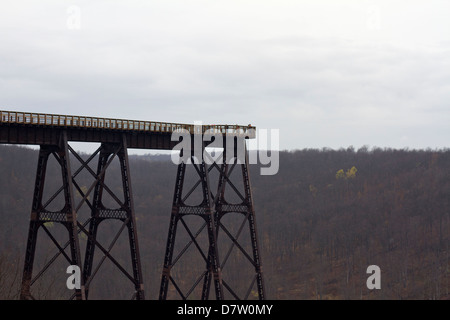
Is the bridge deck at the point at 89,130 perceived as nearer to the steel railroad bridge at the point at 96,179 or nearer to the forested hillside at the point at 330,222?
the steel railroad bridge at the point at 96,179

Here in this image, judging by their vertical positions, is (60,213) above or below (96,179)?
below

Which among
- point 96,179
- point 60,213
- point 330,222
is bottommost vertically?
point 60,213

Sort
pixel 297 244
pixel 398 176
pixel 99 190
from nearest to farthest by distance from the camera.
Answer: pixel 99 190 → pixel 297 244 → pixel 398 176
